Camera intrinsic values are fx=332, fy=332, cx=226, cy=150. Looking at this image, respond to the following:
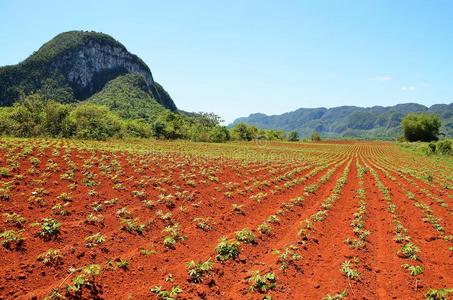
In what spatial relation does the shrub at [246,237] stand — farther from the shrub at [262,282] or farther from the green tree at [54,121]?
the green tree at [54,121]

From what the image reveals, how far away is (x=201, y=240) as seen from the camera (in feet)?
34.0

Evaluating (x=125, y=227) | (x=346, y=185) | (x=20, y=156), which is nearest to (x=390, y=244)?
(x=125, y=227)

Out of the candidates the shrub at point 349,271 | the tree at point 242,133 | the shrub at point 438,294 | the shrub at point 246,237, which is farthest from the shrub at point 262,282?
the tree at point 242,133

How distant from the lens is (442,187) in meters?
23.5

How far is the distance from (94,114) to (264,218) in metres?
65.7

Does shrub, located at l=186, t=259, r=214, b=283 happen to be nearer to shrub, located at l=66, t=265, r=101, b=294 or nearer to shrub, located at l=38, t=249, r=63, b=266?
shrub, located at l=66, t=265, r=101, b=294

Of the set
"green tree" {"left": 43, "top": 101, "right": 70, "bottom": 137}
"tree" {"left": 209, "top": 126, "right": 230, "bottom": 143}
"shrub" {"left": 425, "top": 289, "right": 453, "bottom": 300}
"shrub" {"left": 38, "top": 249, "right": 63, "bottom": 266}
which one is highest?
"green tree" {"left": 43, "top": 101, "right": 70, "bottom": 137}

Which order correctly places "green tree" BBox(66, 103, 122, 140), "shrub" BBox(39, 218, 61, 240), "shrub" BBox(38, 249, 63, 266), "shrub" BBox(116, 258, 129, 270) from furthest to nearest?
"green tree" BBox(66, 103, 122, 140), "shrub" BBox(39, 218, 61, 240), "shrub" BBox(116, 258, 129, 270), "shrub" BBox(38, 249, 63, 266)

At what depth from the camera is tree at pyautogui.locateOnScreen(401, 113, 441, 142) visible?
113 m

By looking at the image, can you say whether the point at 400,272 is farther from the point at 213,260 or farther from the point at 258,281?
the point at 213,260

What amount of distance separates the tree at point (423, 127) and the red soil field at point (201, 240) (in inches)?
4311

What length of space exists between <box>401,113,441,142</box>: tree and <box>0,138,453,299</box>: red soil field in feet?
359

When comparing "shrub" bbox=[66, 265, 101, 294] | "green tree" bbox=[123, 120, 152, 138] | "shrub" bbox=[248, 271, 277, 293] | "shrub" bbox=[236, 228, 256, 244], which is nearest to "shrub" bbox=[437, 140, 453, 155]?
"shrub" bbox=[236, 228, 256, 244]

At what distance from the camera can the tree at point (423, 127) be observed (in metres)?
113
